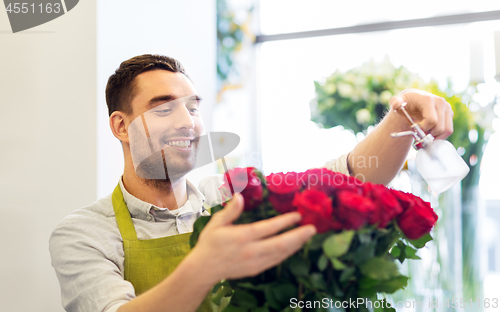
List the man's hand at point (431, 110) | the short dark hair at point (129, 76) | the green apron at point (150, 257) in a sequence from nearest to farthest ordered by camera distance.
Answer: the man's hand at point (431, 110) < the green apron at point (150, 257) < the short dark hair at point (129, 76)

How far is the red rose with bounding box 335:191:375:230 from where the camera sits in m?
0.47

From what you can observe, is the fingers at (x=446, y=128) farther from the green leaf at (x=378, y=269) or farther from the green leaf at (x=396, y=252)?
the green leaf at (x=378, y=269)

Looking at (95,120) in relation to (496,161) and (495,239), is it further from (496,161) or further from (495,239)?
(495,239)

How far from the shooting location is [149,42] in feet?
4.86

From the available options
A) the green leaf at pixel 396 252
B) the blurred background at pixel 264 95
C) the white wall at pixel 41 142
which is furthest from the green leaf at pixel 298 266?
the white wall at pixel 41 142

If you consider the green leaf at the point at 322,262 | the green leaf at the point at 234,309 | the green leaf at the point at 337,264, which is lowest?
the green leaf at the point at 234,309

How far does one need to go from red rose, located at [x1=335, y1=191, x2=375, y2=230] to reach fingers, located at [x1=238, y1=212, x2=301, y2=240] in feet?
0.19

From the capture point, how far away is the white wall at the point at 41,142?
1128 mm

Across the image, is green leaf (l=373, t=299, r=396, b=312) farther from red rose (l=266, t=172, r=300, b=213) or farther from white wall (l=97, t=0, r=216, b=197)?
white wall (l=97, t=0, r=216, b=197)

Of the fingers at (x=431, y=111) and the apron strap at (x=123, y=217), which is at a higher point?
the fingers at (x=431, y=111)

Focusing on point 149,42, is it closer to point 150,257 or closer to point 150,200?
point 150,200

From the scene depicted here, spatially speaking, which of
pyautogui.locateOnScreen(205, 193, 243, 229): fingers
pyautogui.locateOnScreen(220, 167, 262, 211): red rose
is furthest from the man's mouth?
pyautogui.locateOnScreen(205, 193, 243, 229): fingers

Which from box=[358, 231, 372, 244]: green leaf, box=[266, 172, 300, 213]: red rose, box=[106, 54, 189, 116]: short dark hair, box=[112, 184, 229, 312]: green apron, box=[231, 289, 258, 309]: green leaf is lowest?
box=[112, 184, 229, 312]: green apron

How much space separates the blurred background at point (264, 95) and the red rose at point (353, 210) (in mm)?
388
